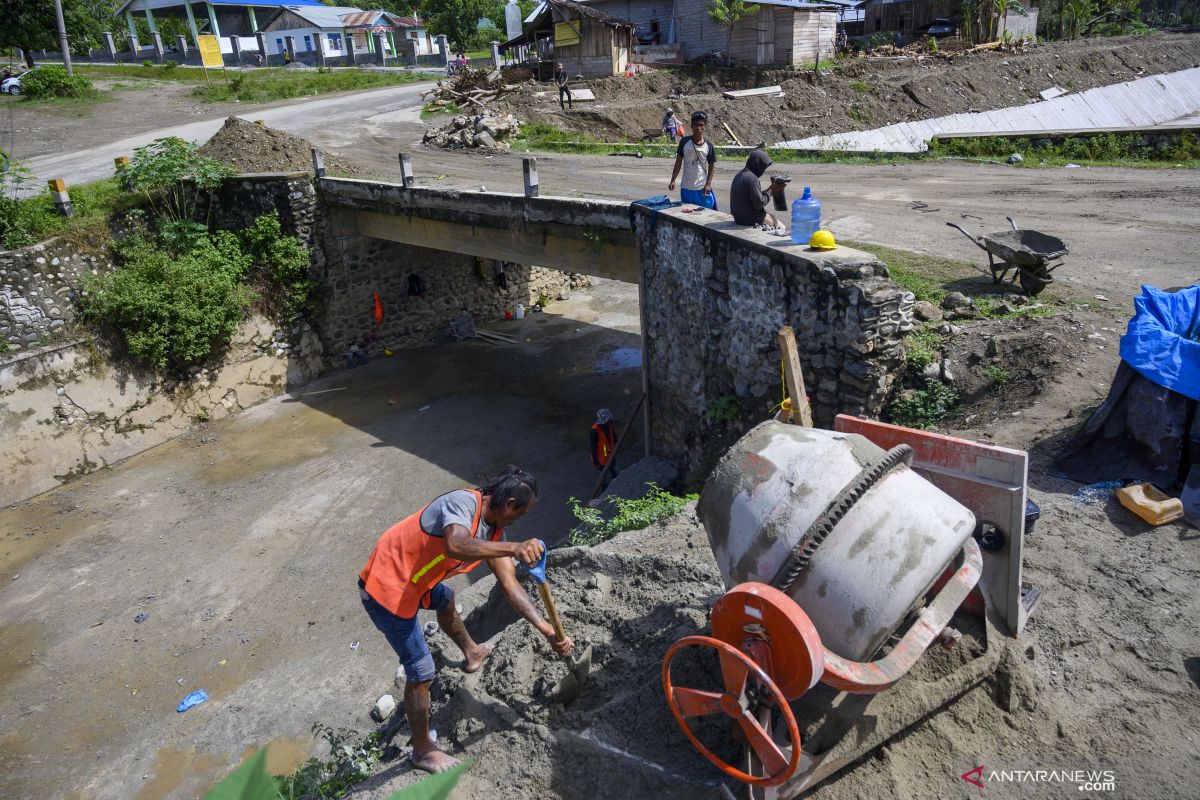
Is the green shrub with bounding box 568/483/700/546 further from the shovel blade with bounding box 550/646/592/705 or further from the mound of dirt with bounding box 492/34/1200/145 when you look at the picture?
the mound of dirt with bounding box 492/34/1200/145

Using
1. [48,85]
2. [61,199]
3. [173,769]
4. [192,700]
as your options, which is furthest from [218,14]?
[173,769]

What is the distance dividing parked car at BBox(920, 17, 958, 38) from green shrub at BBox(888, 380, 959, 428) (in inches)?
1328

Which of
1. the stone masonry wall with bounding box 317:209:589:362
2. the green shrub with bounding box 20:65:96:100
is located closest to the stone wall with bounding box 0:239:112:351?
the stone masonry wall with bounding box 317:209:589:362

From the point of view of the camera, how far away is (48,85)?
1001 inches

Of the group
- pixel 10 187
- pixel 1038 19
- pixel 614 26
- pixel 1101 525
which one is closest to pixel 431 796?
pixel 1101 525

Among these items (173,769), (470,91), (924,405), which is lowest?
(173,769)

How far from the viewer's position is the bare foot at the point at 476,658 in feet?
15.6

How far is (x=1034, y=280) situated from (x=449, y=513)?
6.81 meters

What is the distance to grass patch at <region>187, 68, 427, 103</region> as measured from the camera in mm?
26969

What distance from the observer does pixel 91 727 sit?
7105 mm

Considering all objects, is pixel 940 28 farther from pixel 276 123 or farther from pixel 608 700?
pixel 608 700

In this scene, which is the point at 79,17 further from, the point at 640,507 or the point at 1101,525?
the point at 1101,525

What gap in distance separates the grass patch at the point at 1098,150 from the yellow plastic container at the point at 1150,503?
1108cm

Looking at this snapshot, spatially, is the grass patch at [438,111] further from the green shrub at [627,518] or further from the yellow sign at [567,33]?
the green shrub at [627,518]
